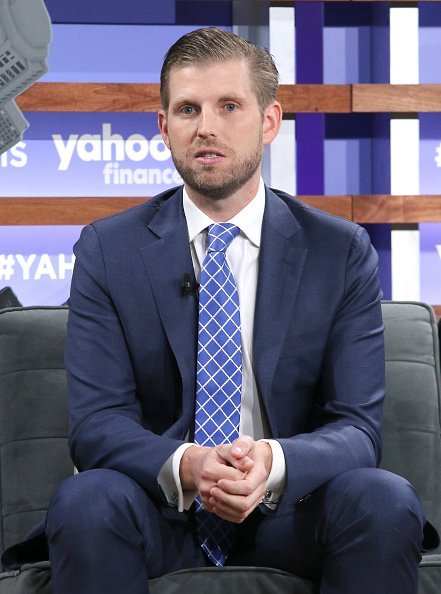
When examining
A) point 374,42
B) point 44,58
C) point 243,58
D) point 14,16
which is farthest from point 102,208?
point 243,58

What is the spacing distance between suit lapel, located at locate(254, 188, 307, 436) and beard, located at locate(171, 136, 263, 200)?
0.09 meters

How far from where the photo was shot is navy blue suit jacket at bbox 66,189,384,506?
1.67 meters

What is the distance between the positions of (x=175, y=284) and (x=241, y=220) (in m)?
0.17

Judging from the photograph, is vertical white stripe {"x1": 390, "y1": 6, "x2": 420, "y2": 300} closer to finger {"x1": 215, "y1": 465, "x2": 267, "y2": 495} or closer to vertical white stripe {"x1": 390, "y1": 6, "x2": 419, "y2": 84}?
vertical white stripe {"x1": 390, "y1": 6, "x2": 419, "y2": 84}

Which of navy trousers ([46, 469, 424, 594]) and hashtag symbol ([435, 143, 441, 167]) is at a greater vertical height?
hashtag symbol ([435, 143, 441, 167])

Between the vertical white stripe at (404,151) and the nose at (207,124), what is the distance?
159 cm

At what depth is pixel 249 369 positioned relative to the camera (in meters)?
1.72

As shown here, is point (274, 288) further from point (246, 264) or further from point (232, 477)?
point (232, 477)

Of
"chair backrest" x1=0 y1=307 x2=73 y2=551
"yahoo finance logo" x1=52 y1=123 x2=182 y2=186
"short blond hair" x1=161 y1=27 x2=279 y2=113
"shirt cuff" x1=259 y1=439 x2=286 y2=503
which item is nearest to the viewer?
"shirt cuff" x1=259 y1=439 x2=286 y2=503

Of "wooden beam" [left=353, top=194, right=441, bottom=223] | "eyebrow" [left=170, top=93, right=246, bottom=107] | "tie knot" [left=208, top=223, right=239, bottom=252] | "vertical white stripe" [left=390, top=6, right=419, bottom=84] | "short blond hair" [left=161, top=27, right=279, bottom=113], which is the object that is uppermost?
"vertical white stripe" [left=390, top=6, right=419, bottom=84]

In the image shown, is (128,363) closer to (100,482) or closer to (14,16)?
(100,482)

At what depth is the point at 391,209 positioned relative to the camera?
320 cm

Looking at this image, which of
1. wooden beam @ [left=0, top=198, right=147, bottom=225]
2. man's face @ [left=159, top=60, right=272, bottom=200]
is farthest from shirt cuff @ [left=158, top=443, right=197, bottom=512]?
wooden beam @ [left=0, top=198, right=147, bottom=225]

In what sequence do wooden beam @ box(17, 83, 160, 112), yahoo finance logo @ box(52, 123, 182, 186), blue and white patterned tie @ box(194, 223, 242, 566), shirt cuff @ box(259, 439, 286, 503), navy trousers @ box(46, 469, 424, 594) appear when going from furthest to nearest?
yahoo finance logo @ box(52, 123, 182, 186) → wooden beam @ box(17, 83, 160, 112) → blue and white patterned tie @ box(194, 223, 242, 566) → shirt cuff @ box(259, 439, 286, 503) → navy trousers @ box(46, 469, 424, 594)
